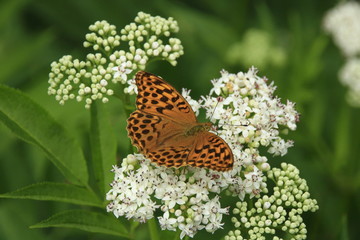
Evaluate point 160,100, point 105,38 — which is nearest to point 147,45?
point 105,38

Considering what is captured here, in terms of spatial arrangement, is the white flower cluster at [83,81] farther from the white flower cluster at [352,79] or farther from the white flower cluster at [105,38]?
the white flower cluster at [352,79]

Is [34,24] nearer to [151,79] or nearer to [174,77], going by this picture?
[174,77]

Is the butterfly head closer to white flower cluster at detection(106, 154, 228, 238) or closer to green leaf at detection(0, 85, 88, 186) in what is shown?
white flower cluster at detection(106, 154, 228, 238)

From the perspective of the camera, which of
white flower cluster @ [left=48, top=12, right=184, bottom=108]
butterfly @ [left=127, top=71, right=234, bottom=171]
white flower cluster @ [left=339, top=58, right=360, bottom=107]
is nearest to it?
butterfly @ [left=127, top=71, right=234, bottom=171]

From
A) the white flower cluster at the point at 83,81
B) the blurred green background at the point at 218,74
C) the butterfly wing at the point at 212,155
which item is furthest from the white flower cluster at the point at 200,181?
the blurred green background at the point at 218,74

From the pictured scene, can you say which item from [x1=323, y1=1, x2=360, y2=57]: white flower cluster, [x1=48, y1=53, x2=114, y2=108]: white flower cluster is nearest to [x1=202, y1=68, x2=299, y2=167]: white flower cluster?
[x1=48, y1=53, x2=114, y2=108]: white flower cluster

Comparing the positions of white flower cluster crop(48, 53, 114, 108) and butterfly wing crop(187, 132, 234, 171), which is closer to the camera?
butterfly wing crop(187, 132, 234, 171)

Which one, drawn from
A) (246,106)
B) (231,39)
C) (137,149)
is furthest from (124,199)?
(231,39)
